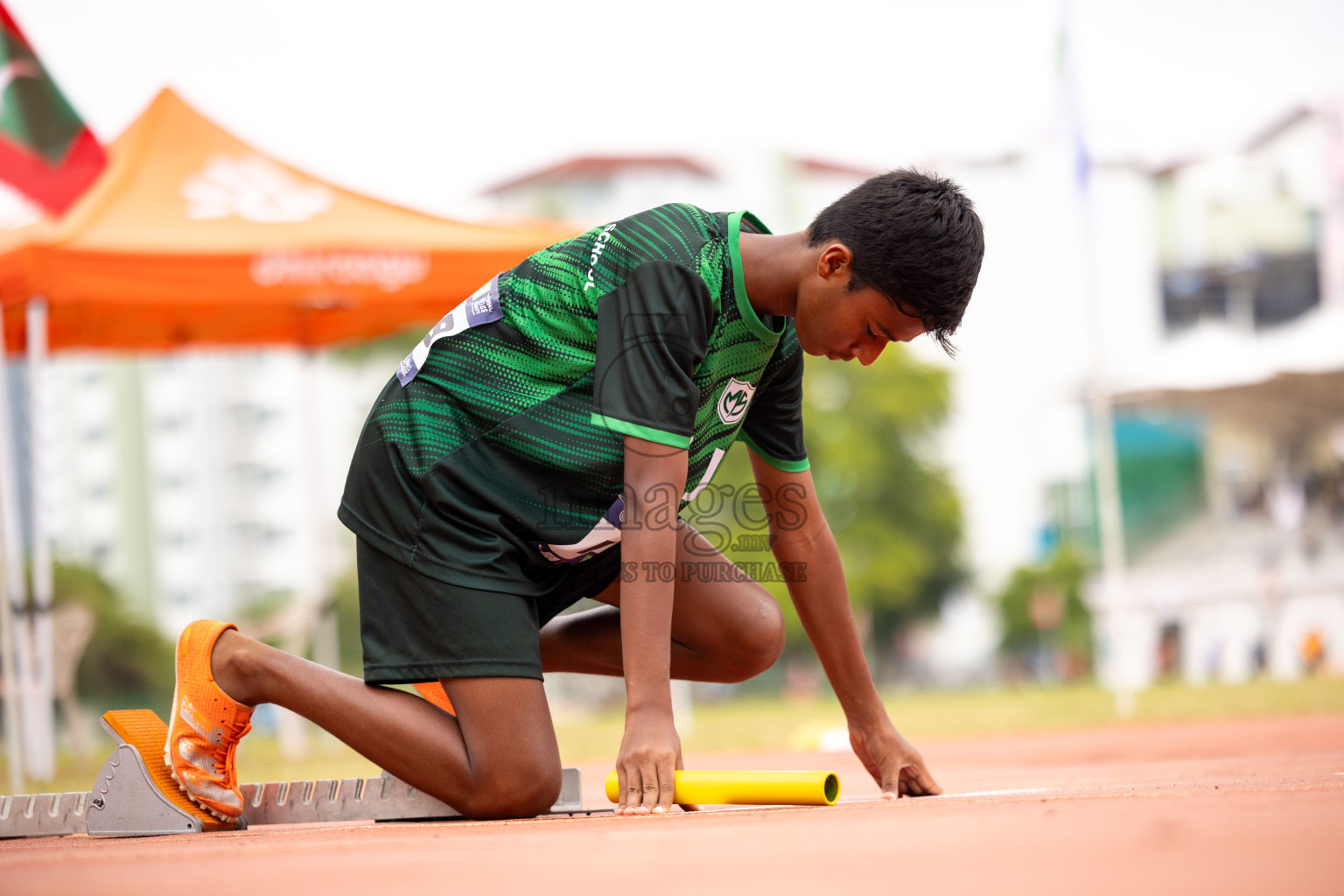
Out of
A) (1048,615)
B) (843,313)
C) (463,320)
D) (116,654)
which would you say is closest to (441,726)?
(463,320)

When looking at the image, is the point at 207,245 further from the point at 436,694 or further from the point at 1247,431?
the point at 1247,431

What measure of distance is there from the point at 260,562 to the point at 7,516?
48750mm

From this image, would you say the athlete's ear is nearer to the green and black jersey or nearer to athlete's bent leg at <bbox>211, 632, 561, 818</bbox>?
the green and black jersey

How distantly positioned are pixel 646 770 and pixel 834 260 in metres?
0.90

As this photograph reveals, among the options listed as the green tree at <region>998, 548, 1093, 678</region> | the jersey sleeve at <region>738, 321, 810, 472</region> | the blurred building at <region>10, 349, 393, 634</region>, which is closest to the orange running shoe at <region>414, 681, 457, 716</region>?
the jersey sleeve at <region>738, 321, 810, 472</region>

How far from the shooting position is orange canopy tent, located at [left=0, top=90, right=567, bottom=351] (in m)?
5.38

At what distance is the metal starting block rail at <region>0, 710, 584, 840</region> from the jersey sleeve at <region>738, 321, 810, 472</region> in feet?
2.55

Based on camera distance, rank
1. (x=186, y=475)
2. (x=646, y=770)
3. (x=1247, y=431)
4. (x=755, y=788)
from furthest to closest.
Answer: (x=186, y=475) → (x=1247, y=431) → (x=755, y=788) → (x=646, y=770)

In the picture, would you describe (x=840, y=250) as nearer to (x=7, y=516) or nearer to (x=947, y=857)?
(x=947, y=857)

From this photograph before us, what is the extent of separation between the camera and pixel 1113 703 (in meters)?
10.1

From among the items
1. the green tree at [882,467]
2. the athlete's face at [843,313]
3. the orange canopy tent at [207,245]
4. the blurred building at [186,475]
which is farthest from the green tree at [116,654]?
the blurred building at [186,475]

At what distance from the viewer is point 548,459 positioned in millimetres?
2287

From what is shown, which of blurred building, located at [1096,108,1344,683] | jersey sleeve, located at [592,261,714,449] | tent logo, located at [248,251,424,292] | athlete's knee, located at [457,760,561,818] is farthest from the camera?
blurred building, located at [1096,108,1344,683]

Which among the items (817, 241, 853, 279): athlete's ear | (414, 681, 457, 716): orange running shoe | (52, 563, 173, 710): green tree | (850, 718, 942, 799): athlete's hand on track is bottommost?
(52, 563, 173, 710): green tree
